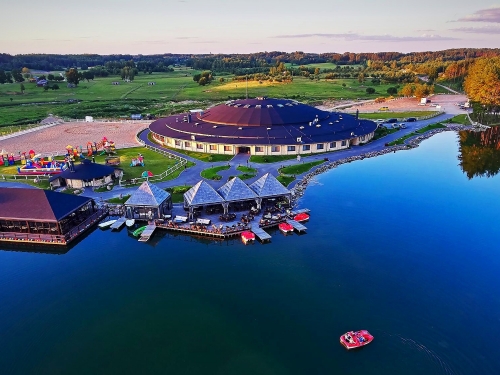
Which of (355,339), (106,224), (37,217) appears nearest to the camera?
(355,339)

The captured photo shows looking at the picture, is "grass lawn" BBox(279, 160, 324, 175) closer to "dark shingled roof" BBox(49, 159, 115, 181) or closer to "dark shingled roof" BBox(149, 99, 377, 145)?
"dark shingled roof" BBox(149, 99, 377, 145)

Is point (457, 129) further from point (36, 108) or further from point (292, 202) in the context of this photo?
point (36, 108)

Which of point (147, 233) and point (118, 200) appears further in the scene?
point (118, 200)

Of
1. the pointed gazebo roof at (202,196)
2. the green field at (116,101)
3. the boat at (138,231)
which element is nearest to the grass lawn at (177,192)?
the pointed gazebo roof at (202,196)

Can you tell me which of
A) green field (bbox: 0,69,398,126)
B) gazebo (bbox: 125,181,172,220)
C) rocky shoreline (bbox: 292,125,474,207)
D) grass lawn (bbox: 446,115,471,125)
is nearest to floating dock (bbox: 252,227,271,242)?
rocky shoreline (bbox: 292,125,474,207)

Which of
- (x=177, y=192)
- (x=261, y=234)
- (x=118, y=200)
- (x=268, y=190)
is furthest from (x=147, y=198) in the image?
(x=268, y=190)

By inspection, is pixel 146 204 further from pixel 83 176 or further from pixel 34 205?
pixel 83 176
